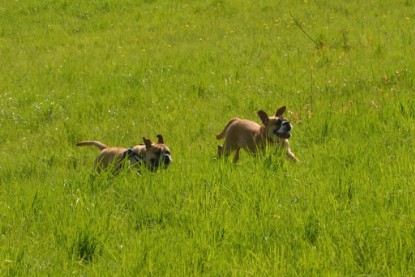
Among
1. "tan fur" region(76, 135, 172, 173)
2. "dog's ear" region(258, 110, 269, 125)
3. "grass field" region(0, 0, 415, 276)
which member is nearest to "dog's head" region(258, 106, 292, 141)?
"dog's ear" region(258, 110, 269, 125)

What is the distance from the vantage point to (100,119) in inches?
376

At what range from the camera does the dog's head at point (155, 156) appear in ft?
20.3

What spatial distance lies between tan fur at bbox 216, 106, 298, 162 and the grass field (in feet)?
0.86

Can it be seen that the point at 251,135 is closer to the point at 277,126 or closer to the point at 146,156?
the point at 277,126

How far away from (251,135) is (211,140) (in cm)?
101

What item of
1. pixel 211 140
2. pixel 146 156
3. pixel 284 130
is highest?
pixel 284 130

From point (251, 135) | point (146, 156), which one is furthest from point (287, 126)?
point (146, 156)

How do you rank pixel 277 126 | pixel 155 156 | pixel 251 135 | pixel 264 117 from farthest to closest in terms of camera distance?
pixel 251 135 → pixel 264 117 → pixel 277 126 → pixel 155 156

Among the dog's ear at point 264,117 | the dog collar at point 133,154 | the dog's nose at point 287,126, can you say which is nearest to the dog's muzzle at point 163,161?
the dog collar at point 133,154

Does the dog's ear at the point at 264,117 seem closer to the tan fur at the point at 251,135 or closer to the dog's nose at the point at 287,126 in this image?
the tan fur at the point at 251,135

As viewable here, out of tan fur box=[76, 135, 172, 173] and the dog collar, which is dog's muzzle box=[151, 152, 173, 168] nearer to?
tan fur box=[76, 135, 172, 173]

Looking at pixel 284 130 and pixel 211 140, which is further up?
pixel 284 130

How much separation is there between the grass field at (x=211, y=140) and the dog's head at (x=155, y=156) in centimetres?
21

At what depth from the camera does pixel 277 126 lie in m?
6.59
